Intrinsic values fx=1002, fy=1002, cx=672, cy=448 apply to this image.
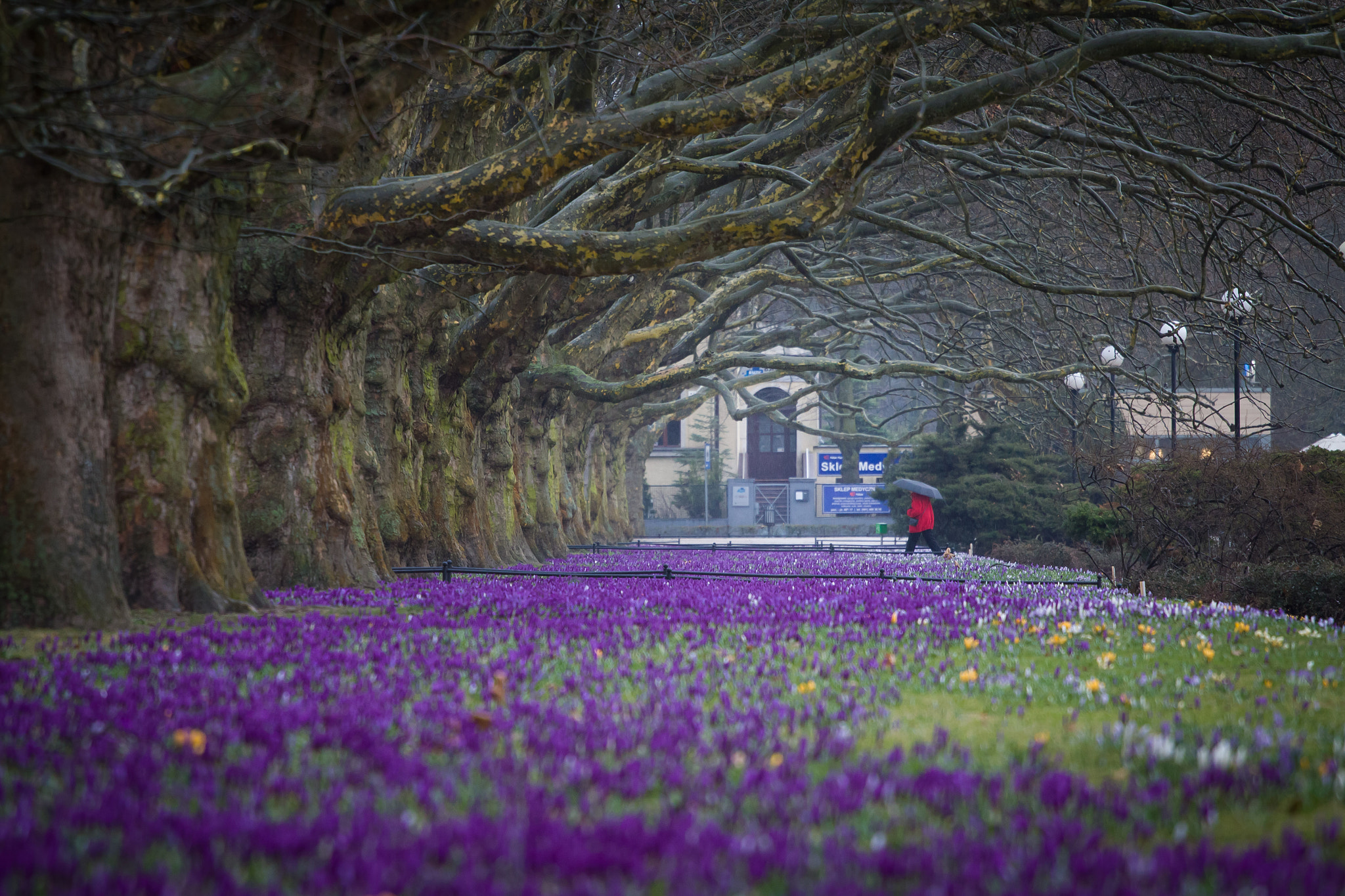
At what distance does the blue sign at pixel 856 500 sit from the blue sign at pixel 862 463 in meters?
2.29

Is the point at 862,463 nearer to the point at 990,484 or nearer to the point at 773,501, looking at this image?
the point at 773,501

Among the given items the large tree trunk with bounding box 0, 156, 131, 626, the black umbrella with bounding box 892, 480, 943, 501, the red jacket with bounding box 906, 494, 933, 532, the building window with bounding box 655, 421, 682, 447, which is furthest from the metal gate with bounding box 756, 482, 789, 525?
the large tree trunk with bounding box 0, 156, 131, 626

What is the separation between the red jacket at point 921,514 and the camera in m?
23.9

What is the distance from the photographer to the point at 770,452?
7106cm

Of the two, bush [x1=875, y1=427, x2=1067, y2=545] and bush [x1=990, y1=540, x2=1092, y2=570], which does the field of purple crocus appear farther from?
bush [x1=875, y1=427, x2=1067, y2=545]

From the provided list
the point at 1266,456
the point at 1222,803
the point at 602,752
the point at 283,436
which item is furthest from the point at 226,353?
the point at 1266,456

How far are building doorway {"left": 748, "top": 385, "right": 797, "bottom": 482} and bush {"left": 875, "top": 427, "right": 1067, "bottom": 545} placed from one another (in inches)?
1623

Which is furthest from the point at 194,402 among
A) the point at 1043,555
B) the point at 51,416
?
the point at 1043,555

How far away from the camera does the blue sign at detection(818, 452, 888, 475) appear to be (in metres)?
54.5

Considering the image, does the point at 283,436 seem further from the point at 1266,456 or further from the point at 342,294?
the point at 1266,456

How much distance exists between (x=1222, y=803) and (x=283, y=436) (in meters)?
9.67

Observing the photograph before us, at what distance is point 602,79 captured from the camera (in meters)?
15.9

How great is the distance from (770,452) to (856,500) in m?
23.3

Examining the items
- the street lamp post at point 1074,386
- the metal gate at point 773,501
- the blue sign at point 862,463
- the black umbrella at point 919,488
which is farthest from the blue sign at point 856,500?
the black umbrella at point 919,488
